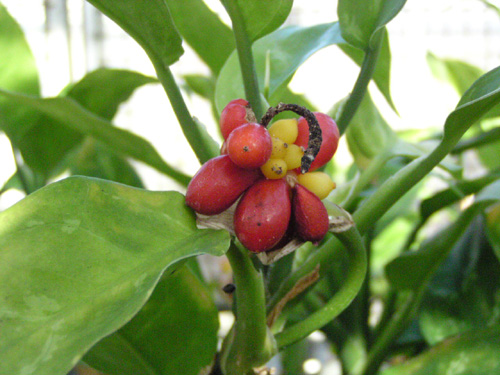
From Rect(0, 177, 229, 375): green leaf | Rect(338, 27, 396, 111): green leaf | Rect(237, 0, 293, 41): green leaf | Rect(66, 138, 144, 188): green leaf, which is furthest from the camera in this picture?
Rect(66, 138, 144, 188): green leaf

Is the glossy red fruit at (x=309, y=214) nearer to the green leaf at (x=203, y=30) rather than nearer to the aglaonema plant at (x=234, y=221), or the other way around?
the aglaonema plant at (x=234, y=221)

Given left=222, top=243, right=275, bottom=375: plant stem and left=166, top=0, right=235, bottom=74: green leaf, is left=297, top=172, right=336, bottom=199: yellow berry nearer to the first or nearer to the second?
left=222, top=243, right=275, bottom=375: plant stem

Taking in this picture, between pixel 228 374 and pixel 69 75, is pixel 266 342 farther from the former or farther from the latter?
pixel 69 75

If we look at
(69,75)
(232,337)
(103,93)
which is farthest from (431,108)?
(232,337)

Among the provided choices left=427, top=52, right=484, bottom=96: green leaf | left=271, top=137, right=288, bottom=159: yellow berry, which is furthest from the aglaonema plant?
left=427, top=52, right=484, bottom=96: green leaf

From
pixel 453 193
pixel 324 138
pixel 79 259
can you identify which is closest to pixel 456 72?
pixel 453 193

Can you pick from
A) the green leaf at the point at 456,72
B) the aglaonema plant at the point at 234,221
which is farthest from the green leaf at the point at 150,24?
the green leaf at the point at 456,72

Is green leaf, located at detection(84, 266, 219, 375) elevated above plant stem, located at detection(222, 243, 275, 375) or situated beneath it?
situated beneath
